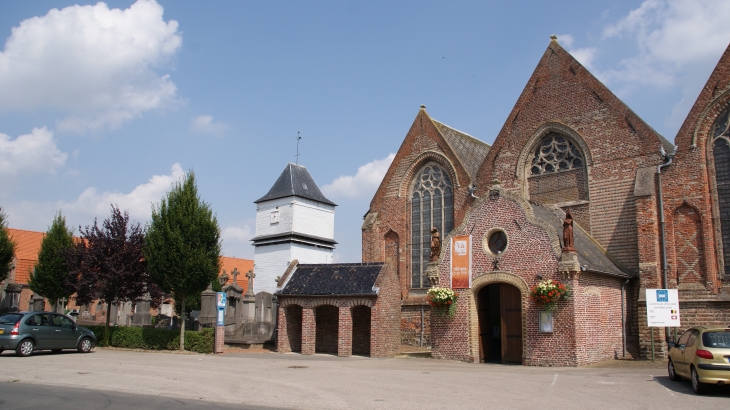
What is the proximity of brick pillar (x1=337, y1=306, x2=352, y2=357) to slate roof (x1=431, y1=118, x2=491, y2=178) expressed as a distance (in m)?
9.73

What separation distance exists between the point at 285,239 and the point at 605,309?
101 ft

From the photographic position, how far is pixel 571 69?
2555 cm

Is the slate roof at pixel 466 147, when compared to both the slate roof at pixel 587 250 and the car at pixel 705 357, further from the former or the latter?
the car at pixel 705 357

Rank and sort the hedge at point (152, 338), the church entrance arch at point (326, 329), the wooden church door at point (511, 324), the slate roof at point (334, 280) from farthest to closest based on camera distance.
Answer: the church entrance arch at point (326, 329), the hedge at point (152, 338), the slate roof at point (334, 280), the wooden church door at point (511, 324)

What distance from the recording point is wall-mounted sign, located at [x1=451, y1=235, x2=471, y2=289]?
20.8m

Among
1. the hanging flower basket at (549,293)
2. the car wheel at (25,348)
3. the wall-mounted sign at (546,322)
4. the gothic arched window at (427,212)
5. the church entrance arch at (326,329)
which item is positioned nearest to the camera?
the hanging flower basket at (549,293)

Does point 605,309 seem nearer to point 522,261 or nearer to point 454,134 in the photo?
point 522,261

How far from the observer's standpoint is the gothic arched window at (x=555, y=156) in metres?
25.0

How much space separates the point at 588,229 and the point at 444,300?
24.4ft

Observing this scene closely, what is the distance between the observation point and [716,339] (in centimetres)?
1198

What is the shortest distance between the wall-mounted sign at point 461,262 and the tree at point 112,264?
540 inches

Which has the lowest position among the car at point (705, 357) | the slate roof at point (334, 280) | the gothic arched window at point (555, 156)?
the car at point (705, 357)

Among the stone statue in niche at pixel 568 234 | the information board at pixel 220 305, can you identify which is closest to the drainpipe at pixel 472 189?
the stone statue in niche at pixel 568 234

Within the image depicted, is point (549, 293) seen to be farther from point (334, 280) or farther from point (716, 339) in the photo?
point (334, 280)
